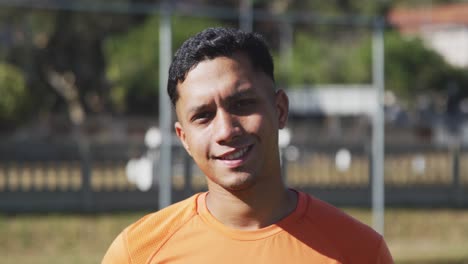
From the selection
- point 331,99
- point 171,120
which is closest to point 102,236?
Answer: point 171,120

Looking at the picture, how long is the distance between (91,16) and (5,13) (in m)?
2.54

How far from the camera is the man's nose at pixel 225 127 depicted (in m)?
2.15

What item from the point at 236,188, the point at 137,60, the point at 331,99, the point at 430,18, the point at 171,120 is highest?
the point at 430,18

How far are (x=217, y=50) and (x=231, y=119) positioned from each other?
0.51 ft

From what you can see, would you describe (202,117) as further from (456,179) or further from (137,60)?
(137,60)

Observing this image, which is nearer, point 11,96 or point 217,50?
point 217,50

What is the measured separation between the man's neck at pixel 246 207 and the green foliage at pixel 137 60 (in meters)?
22.7

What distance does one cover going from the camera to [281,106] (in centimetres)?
234

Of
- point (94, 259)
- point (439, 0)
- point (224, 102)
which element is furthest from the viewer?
point (439, 0)

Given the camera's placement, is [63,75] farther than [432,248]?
Yes

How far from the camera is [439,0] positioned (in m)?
68.2

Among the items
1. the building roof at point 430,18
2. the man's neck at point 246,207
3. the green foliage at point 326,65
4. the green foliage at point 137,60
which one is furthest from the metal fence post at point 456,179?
the green foliage at point 326,65

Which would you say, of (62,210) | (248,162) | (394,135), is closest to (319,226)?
(248,162)

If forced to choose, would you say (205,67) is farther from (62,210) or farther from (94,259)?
(62,210)
